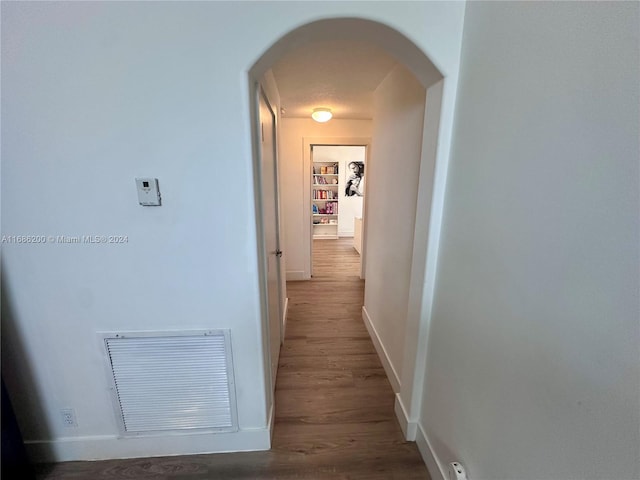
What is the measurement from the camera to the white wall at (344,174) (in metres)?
6.53

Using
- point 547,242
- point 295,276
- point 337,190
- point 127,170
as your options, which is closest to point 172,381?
point 127,170

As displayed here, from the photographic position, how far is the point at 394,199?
1.92 meters

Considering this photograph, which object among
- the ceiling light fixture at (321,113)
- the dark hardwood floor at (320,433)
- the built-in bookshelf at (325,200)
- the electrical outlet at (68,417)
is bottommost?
the dark hardwood floor at (320,433)

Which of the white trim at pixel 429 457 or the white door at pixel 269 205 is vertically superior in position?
the white door at pixel 269 205

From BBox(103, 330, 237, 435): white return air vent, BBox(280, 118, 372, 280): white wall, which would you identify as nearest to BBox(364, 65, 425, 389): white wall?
BBox(103, 330, 237, 435): white return air vent

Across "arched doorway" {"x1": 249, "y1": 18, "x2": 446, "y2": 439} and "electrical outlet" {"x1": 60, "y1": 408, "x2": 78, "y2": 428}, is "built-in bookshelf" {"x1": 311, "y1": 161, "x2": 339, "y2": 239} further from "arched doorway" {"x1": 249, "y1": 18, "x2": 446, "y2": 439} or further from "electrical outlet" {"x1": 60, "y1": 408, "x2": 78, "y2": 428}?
"electrical outlet" {"x1": 60, "y1": 408, "x2": 78, "y2": 428}

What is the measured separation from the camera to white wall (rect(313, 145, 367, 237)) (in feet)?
21.4

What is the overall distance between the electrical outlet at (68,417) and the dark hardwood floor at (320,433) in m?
0.24

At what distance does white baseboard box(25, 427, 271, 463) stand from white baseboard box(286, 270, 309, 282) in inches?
104

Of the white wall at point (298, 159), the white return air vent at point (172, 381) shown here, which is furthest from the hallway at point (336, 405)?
the white wall at point (298, 159)

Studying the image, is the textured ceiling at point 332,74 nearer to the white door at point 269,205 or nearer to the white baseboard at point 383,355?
the white door at point 269,205

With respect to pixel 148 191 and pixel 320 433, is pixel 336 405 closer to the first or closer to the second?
pixel 320 433

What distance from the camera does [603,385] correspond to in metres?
0.60

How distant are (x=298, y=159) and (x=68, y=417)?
325 centimetres
